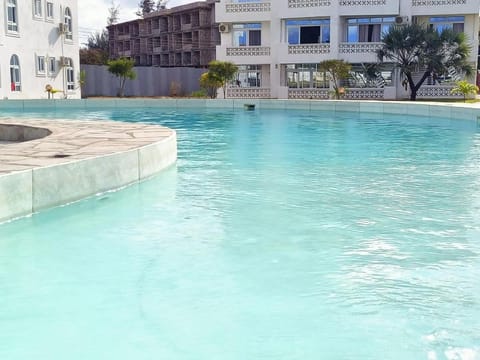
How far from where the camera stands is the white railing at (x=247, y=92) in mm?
37938

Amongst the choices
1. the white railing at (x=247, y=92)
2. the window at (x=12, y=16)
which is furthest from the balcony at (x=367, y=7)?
the window at (x=12, y=16)

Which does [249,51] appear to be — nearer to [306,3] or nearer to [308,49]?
[308,49]

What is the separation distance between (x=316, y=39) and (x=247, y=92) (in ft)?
17.1

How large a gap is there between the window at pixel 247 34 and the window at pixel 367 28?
18.2 feet

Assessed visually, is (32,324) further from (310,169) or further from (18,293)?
(310,169)

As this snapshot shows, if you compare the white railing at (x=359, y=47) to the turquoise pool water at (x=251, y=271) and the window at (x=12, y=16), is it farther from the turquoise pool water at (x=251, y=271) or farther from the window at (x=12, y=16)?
the turquoise pool water at (x=251, y=271)

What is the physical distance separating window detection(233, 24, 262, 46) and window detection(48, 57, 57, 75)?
10889 mm

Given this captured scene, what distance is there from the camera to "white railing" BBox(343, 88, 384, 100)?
35094mm

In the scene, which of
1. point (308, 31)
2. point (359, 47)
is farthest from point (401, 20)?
point (308, 31)

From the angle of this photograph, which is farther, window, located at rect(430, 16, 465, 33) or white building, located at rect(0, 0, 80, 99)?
window, located at rect(430, 16, 465, 33)

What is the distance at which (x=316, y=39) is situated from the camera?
3675 centimetres

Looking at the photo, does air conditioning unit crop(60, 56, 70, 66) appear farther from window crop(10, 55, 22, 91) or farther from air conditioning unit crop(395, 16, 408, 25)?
air conditioning unit crop(395, 16, 408, 25)

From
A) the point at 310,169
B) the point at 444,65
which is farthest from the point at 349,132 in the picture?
the point at 444,65

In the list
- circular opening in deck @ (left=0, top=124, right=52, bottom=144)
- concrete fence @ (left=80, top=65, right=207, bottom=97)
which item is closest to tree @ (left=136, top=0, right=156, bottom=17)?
concrete fence @ (left=80, top=65, right=207, bottom=97)
